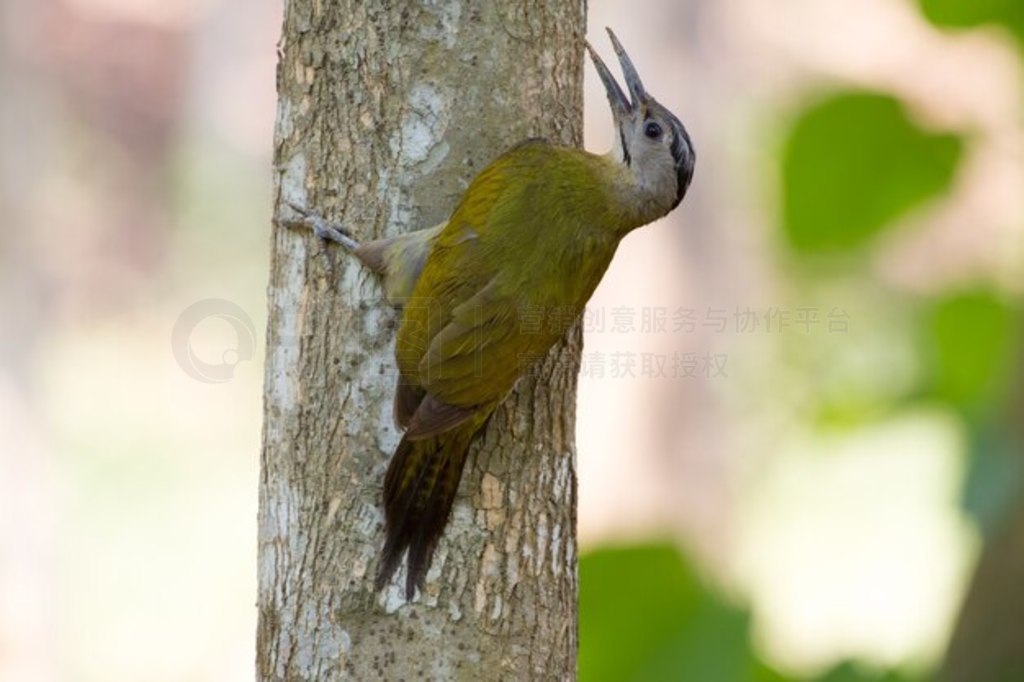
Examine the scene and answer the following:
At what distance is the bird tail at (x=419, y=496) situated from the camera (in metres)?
3.01

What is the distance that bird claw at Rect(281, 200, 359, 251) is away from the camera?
3.16m

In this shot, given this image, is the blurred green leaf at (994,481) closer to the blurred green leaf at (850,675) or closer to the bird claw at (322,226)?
the blurred green leaf at (850,675)

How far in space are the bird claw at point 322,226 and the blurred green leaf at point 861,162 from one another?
120cm

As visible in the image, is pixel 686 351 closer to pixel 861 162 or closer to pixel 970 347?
pixel 970 347

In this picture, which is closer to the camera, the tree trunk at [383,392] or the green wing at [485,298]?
the tree trunk at [383,392]

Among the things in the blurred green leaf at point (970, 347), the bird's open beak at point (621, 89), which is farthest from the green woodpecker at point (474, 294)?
the blurred green leaf at point (970, 347)

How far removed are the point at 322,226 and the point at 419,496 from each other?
0.66m

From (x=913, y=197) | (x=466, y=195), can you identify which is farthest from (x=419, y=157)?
(x=913, y=197)

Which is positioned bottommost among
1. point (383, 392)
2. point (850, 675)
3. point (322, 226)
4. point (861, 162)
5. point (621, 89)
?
point (850, 675)

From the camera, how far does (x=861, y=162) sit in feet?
11.6

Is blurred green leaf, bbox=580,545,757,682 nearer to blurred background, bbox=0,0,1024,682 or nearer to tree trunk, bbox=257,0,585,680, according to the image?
blurred background, bbox=0,0,1024,682

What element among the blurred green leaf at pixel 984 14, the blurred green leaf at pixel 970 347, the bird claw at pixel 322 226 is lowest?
the blurred green leaf at pixel 970 347

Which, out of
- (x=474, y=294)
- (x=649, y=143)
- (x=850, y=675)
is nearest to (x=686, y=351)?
(x=649, y=143)

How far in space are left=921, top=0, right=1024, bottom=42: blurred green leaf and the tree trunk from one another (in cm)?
88
